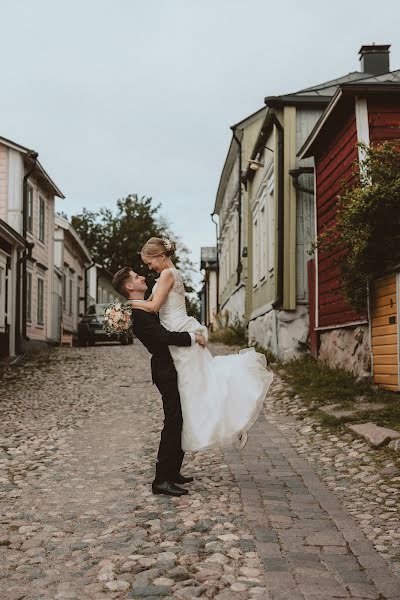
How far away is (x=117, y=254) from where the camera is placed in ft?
164

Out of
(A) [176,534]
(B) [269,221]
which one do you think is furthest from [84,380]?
(A) [176,534]

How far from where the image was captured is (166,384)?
5617 millimetres

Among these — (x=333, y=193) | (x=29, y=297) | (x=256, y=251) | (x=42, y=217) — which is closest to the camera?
(x=333, y=193)

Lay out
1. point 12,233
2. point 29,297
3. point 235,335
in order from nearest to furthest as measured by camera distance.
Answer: point 12,233 → point 235,335 → point 29,297

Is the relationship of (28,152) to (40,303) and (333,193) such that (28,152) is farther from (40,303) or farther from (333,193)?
(333,193)

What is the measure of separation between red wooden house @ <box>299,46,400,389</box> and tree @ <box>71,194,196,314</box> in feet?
117

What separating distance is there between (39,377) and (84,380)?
1140mm

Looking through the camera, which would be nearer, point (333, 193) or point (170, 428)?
point (170, 428)

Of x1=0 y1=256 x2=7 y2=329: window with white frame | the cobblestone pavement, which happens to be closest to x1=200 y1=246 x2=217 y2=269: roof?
x1=0 y1=256 x2=7 y2=329: window with white frame

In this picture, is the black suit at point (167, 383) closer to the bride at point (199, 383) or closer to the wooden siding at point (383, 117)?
the bride at point (199, 383)

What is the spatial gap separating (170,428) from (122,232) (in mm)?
45157

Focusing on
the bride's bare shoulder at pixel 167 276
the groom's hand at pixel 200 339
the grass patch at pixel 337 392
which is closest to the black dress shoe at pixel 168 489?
the groom's hand at pixel 200 339

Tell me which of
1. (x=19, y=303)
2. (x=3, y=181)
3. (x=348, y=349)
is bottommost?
(x=348, y=349)

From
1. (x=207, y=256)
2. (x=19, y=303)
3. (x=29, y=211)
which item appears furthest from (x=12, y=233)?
(x=207, y=256)
